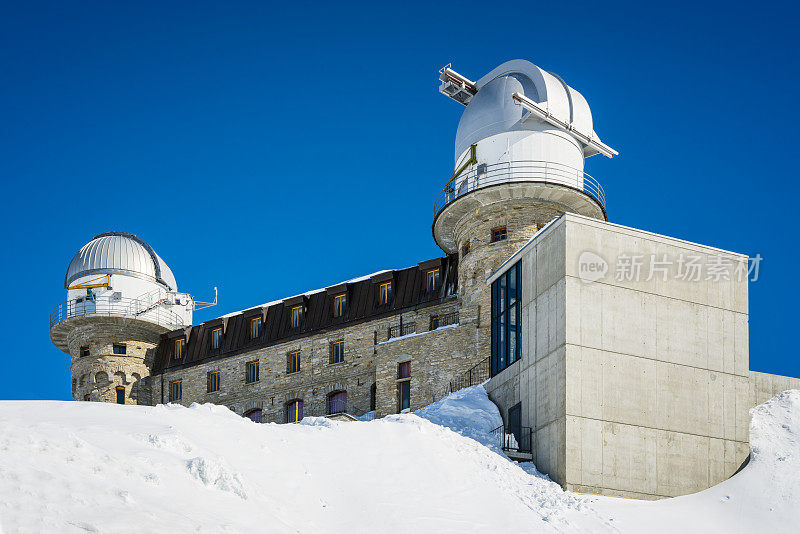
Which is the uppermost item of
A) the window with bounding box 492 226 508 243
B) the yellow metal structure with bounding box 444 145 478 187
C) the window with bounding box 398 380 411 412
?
the yellow metal structure with bounding box 444 145 478 187

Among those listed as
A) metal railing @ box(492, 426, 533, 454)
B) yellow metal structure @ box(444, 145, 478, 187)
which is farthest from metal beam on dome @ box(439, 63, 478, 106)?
metal railing @ box(492, 426, 533, 454)

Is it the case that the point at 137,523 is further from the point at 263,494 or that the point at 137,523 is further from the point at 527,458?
the point at 527,458

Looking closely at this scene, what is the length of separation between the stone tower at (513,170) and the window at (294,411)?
35.9 ft

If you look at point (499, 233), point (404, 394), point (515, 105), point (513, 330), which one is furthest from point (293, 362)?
point (513, 330)

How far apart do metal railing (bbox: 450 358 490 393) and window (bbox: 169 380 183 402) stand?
62.6 feet

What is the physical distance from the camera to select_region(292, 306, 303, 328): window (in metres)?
50.0

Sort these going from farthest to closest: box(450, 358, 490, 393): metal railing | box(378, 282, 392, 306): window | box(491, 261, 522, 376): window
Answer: box(378, 282, 392, 306): window < box(450, 358, 490, 393): metal railing < box(491, 261, 522, 376): window

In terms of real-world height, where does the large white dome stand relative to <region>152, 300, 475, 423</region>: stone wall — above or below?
above

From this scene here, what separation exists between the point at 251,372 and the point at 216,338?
3631 mm

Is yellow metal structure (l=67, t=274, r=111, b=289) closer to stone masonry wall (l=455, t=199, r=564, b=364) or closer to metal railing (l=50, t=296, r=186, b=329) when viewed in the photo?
metal railing (l=50, t=296, r=186, b=329)

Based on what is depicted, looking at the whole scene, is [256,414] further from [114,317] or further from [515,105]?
[515,105]

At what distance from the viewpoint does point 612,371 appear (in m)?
28.9

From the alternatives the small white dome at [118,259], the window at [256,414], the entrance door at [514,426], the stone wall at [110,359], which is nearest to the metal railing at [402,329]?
the window at [256,414]

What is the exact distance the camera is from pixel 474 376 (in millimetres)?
→ 38781
